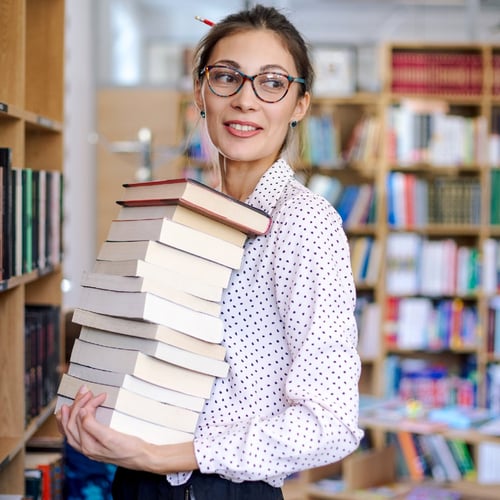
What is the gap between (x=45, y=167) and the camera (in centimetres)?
278

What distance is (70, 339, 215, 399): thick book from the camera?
57.9 inches

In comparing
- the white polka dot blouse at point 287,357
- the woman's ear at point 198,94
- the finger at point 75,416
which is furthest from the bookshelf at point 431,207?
the finger at point 75,416

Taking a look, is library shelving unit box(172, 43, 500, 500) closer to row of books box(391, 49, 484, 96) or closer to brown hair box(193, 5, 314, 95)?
row of books box(391, 49, 484, 96)

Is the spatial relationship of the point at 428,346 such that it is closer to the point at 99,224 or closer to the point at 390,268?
the point at 390,268

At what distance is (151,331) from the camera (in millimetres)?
1461

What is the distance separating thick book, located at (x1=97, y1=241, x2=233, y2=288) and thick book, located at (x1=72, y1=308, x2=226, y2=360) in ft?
0.31

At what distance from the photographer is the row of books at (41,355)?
2.42 m

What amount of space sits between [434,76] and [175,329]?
14.9 ft

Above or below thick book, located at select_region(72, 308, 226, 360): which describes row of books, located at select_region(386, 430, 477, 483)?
below

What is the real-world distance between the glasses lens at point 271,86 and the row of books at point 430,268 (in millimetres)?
4031

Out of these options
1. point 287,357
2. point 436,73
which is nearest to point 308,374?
point 287,357

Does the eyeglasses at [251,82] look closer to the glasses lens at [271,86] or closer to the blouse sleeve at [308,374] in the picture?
the glasses lens at [271,86]

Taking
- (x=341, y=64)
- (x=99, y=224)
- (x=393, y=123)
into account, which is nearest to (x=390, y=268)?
(x=393, y=123)

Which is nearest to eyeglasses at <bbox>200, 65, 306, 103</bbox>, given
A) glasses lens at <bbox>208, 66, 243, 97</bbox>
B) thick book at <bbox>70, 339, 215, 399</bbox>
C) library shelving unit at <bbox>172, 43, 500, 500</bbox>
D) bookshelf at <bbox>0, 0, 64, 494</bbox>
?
glasses lens at <bbox>208, 66, 243, 97</bbox>
